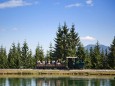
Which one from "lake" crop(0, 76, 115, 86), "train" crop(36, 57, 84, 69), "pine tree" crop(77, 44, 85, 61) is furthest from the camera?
"pine tree" crop(77, 44, 85, 61)

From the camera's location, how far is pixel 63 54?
9644cm

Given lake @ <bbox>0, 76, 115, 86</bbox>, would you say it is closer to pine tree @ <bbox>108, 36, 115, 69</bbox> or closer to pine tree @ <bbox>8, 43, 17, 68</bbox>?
pine tree @ <bbox>108, 36, 115, 69</bbox>

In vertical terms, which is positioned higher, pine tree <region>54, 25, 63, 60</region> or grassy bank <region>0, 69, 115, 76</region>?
pine tree <region>54, 25, 63, 60</region>

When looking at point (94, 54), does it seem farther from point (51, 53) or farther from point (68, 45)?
point (51, 53)

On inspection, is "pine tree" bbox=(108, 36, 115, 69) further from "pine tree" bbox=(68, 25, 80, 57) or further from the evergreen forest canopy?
"pine tree" bbox=(68, 25, 80, 57)

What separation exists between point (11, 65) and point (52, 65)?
1834 cm

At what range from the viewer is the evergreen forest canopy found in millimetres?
88562

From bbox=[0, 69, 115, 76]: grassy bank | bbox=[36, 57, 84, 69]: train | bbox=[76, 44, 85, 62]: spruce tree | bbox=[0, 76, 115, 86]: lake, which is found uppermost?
bbox=[76, 44, 85, 62]: spruce tree

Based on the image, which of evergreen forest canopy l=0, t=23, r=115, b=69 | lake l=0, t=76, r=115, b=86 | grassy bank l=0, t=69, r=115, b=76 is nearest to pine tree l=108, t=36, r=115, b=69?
evergreen forest canopy l=0, t=23, r=115, b=69

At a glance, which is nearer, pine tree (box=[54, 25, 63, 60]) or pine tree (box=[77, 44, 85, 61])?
pine tree (box=[77, 44, 85, 61])

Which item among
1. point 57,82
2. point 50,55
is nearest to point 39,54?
point 50,55

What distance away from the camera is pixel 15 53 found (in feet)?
326

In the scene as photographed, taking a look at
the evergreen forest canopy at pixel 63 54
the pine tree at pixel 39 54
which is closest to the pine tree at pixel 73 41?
the evergreen forest canopy at pixel 63 54

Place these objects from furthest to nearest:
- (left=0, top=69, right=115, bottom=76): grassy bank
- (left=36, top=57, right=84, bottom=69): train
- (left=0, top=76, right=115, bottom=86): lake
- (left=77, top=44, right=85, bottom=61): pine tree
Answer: (left=77, top=44, right=85, bottom=61): pine tree
(left=36, top=57, right=84, bottom=69): train
(left=0, top=69, right=115, bottom=76): grassy bank
(left=0, top=76, right=115, bottom=86): lake
